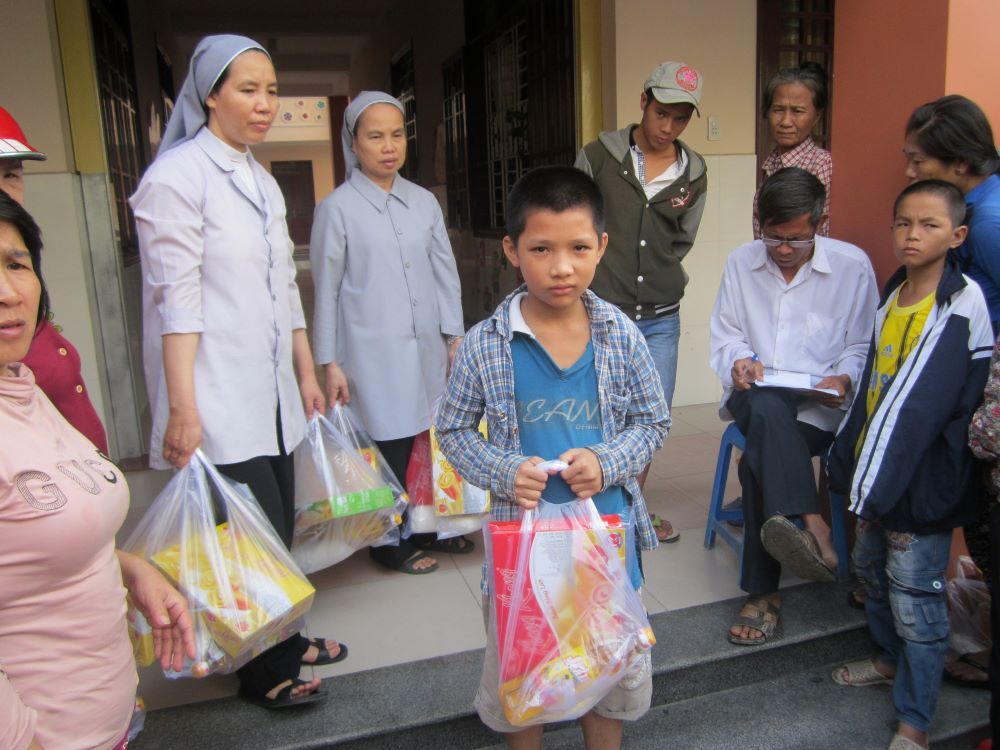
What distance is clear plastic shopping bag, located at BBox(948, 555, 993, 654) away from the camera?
7.75 ft

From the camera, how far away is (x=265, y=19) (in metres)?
9.72

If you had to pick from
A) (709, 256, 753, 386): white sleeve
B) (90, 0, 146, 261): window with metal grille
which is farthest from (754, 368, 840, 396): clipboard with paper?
(90, 0, 146, 261): window with metal grille

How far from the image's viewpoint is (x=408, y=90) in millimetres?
9609

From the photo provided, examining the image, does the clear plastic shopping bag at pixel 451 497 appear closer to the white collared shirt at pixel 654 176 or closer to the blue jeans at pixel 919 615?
the white collared shirt at pixel 654 176

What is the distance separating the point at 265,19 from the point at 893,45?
896 centimetres

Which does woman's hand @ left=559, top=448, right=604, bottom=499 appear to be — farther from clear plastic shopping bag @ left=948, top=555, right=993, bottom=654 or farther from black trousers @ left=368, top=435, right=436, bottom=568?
clear plastic shopping bag @ left=948, top=555, right=993, bottom=654

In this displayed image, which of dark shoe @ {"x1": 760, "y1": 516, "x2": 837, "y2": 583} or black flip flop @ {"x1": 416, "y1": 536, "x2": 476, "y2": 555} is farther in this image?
black flip flop @ {"x1": 416, "y1": 536, "x2": 476, "y2": 555}

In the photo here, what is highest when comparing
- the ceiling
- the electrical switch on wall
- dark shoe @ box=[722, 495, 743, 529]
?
the ceiling

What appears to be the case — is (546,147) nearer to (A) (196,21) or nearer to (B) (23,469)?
(B) (23,469)

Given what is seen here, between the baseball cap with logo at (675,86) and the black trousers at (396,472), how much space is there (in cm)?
156

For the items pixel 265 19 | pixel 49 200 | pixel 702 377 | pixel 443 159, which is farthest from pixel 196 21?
pixel 702 377

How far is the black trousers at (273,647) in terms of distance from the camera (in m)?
2.08

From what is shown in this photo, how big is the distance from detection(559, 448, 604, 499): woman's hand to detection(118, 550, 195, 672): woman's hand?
0.78 metres

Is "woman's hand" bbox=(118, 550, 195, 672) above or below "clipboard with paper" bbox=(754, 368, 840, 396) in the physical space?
below
